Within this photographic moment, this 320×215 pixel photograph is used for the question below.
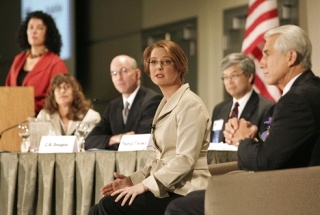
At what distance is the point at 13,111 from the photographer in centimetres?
573

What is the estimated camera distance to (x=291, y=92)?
317 centimetres

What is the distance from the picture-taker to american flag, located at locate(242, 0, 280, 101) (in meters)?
6.75

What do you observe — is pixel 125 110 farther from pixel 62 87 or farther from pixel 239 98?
pixel 239 98

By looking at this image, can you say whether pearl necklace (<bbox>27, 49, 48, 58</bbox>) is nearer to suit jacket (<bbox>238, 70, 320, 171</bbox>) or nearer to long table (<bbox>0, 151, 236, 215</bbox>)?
long table (<bbox>0, 151, 236, 215</bbox>)

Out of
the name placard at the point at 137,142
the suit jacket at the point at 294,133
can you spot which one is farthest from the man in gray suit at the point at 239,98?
the suit jacket at the point at 294,133

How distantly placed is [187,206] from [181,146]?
1.05 feet

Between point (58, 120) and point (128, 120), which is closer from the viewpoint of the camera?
point (128, 120)

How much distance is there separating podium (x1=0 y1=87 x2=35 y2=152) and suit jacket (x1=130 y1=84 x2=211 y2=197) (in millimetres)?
2080

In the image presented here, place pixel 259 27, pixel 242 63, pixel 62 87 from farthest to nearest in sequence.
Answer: pixel 259 27 < pixel 62 87 < pixel 242 63

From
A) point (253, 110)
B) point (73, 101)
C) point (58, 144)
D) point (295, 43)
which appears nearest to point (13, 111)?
point (73, 101)

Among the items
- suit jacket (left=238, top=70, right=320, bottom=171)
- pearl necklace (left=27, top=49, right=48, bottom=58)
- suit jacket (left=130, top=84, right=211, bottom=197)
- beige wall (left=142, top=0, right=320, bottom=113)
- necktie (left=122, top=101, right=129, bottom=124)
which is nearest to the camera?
suit jacket (left=238, top=70, right=320, bottom=171)

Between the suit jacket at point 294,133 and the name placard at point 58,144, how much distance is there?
183 cm

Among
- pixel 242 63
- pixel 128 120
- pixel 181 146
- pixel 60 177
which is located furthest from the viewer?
pixel 242 63

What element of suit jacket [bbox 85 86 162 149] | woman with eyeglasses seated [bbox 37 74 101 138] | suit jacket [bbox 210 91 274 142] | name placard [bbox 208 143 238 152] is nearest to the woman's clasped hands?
name placard [bbox 208 143 238 152]
